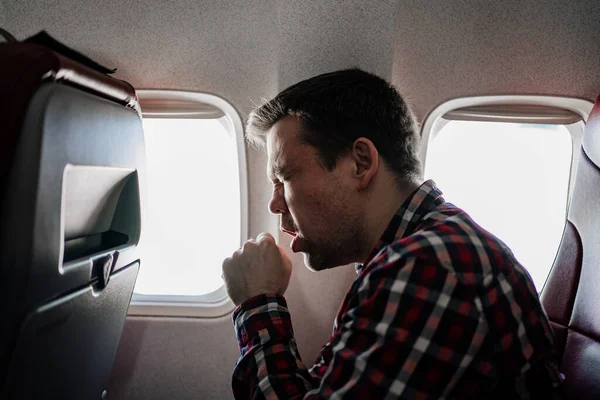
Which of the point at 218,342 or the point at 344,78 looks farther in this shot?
the point at 218,342

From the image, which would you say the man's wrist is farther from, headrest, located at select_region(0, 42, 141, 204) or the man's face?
headrest, located at select_region(0, 42, 141, 204)

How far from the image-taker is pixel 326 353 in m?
1.16

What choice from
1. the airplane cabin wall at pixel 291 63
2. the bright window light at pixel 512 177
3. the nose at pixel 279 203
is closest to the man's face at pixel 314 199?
the nose at pixel 279 203

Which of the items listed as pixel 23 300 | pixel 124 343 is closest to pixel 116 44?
pixel 124 343

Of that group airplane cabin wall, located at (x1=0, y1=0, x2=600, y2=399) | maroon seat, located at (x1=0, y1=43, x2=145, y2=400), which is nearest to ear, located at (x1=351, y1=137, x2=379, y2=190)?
maroon seat, located at (x1=0, y1=43, x2=145, y2=400)

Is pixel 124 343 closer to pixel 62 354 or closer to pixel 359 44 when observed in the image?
pixel 62 354

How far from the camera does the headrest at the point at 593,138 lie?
146cm

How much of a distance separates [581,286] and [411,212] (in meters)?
0.66

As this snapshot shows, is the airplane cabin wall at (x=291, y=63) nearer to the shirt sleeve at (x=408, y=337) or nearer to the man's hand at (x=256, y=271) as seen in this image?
the man's hand at (x=256, y=271)

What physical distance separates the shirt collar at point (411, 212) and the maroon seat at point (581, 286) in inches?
22.2

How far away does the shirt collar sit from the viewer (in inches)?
45.3

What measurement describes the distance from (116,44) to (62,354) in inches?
48.6

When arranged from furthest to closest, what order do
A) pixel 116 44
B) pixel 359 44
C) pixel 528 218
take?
1. pixel 528 218
2. pixel 116 44
3. pixel 359 44

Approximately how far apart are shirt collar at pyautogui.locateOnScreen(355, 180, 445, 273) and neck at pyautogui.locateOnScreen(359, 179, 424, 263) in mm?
→ 47
